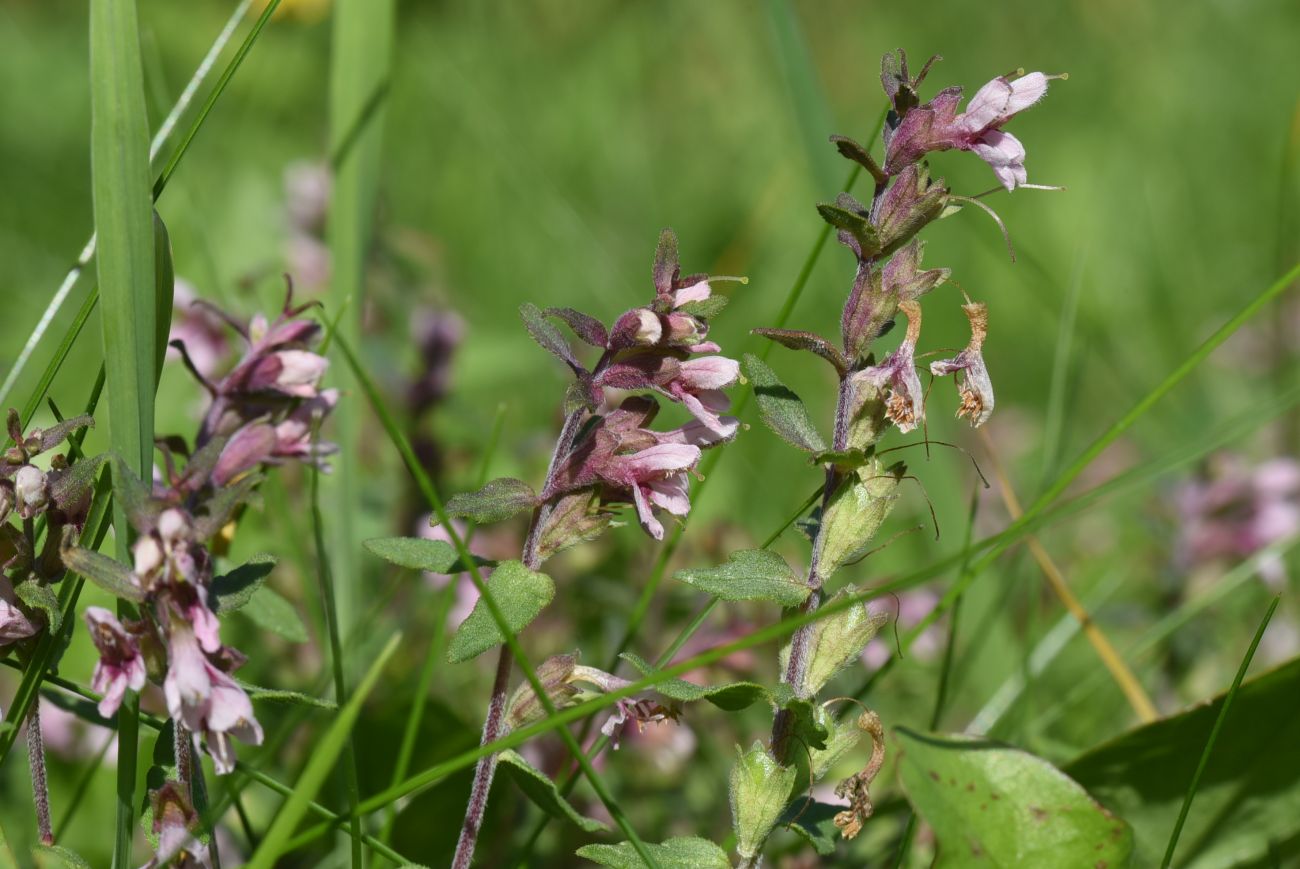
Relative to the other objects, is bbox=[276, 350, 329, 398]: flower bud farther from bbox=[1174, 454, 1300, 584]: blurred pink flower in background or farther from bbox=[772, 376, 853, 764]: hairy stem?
bbox=[1174, 454, 1300, 584]: blurred pink flower in background

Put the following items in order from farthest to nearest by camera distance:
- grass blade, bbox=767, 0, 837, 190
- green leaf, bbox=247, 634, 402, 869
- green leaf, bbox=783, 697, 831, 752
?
grass blade, bbox=767, 0, 837, 190
green leaf, bbox=783, 697, 831, 752
green leaf, bbox=247, 634, 402, 869

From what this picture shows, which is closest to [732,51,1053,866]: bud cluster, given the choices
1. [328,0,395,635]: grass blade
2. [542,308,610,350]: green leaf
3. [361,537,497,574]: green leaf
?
[542,308,610,350]: green leaf

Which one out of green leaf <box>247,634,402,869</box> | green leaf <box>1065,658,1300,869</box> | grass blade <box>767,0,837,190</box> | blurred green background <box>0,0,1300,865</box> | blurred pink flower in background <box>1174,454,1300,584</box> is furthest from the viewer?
blurred pink flower in background <box>1174,454,1300,584</box>

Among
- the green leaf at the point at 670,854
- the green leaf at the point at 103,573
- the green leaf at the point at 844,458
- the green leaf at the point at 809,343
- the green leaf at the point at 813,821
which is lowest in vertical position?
the green leaf at the point at 813,821

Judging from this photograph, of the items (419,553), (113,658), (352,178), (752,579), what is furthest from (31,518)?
(352,178)

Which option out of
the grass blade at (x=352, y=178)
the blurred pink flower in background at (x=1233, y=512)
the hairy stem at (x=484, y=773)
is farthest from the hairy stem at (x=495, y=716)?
the blurred pink flower in background at (x=1233, y=512)

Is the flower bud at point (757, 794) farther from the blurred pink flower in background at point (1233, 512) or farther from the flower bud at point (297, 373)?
the blurred pink flower in background at point (1233, 512)
